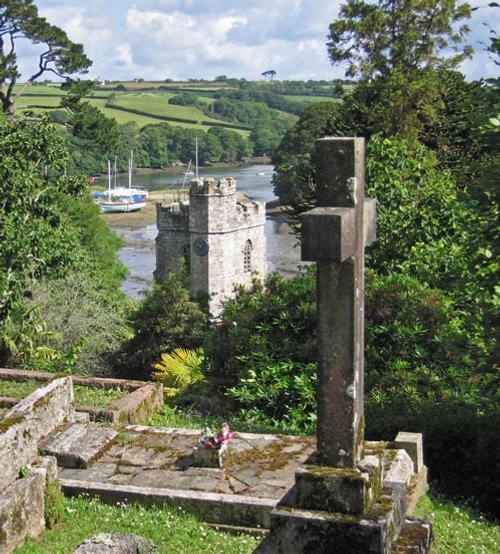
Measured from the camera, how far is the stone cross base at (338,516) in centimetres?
514

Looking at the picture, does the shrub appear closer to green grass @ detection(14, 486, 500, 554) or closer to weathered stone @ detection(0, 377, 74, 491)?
weathered stone @ detection(0, 377, 74, 491)

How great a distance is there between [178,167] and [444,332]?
11846cm

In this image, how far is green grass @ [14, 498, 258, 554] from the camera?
7.65 meters

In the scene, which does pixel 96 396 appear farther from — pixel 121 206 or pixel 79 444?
pixel 121 206

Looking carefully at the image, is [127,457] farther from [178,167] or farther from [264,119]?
[264,119]

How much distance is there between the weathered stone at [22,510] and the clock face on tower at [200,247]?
28.7 meters

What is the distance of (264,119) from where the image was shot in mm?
155250

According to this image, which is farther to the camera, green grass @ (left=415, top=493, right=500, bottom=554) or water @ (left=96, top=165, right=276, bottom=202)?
water @ (left=96, top=165, right=276, bottom=202)

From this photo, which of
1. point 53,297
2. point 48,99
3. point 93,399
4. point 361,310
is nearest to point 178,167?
point 48,99

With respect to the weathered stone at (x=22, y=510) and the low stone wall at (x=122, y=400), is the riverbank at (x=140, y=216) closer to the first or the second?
the low stone wall at (x=122, y=400)

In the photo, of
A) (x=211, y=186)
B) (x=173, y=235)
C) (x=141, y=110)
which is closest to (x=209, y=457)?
(x=211, y=186)

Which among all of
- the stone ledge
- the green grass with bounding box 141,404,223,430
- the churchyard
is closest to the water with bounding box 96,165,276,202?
the green grass with bounding box 141,404,223,430

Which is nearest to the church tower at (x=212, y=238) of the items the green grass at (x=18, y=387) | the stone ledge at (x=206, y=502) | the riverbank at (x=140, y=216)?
the green grass at (x=18, y=387)

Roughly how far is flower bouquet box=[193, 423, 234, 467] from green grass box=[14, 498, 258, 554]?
107 centimetres
